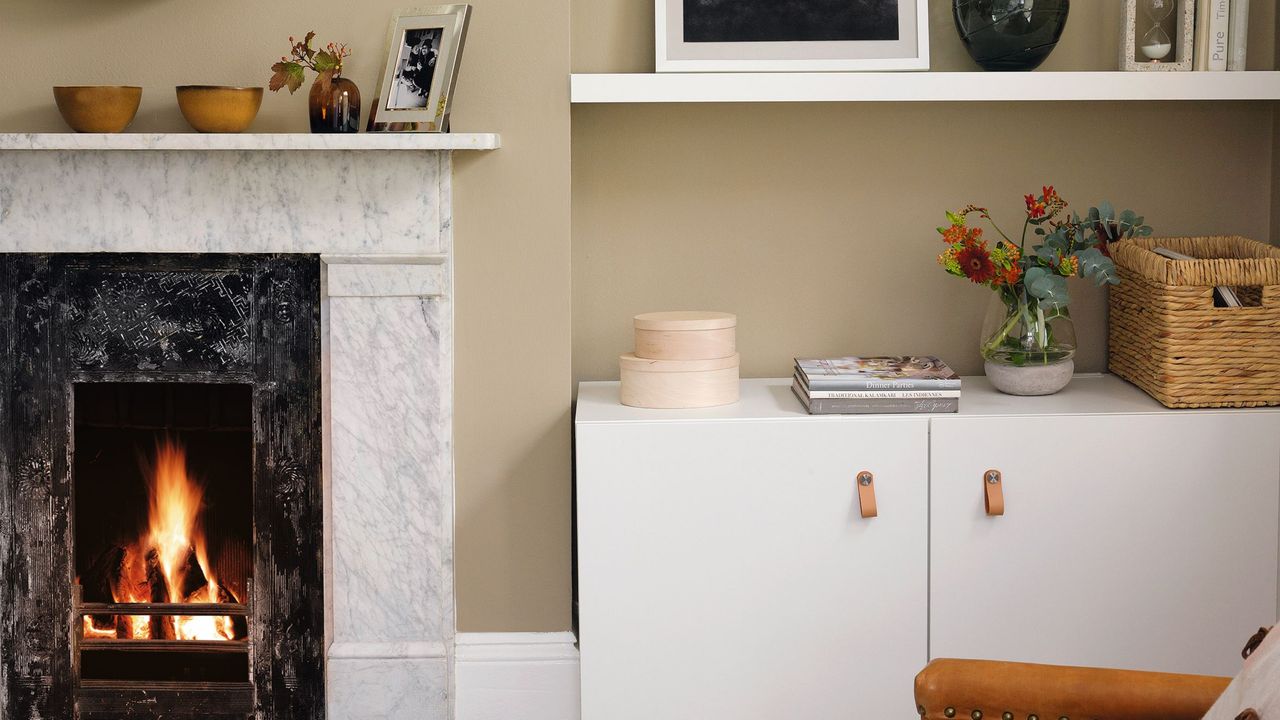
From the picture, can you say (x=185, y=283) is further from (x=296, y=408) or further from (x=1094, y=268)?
(x=1094, y=268)

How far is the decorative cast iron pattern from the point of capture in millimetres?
2250

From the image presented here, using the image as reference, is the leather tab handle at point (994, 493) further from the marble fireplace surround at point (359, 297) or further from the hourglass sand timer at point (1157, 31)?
the marble fireplace surround at point (359, 297)

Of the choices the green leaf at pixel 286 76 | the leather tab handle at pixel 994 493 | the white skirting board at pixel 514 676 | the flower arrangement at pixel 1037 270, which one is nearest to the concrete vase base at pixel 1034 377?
the flower arrangement at pixel 1037 270

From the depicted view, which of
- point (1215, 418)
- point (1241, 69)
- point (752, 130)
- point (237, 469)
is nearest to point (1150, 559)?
point (1215, 418)

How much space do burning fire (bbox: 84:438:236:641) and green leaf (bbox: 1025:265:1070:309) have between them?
67.7 inches

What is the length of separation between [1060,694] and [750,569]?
0.79m

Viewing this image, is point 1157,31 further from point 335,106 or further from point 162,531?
point 162,531

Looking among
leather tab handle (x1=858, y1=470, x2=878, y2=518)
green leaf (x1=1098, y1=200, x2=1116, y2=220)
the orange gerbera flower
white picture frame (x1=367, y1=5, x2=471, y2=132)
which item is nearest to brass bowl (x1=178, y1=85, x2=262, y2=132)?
white picture frame (x1=367, y1=5, x2=471, y2=132)

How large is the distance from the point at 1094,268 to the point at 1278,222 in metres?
0.61

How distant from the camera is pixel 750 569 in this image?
7.18ft

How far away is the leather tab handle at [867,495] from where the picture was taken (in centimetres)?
215

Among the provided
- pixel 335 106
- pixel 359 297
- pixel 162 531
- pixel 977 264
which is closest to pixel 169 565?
pixel 162 531

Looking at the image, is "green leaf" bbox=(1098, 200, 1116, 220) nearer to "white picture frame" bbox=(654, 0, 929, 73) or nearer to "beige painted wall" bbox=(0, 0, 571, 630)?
"white picture frame" bbox=(654, 0, 929, 73)

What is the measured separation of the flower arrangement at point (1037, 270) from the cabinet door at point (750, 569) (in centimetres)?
32
